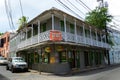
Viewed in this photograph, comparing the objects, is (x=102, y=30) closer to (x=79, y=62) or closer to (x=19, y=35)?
(x=79, y=62)

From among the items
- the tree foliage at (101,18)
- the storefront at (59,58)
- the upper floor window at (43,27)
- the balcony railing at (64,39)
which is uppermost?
the tree foliage at (101,18)

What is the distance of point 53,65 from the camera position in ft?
75.7

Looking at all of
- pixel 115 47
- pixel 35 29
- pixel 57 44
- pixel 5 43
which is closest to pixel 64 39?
pixel 57 44

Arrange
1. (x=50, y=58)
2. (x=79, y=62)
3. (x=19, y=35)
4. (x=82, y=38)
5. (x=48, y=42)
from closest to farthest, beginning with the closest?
(x=48, y=42), (x=50, y=58), (x=82, y=38), (x=79, y=62), (x=19, y=35)

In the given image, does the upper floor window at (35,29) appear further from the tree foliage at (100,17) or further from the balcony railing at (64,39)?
the tree foliage at (100,17)

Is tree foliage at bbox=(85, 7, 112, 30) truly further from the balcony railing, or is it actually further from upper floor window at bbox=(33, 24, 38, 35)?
upper floor window at bbox=(33, 24, 38, 35)

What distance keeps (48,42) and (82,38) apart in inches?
251

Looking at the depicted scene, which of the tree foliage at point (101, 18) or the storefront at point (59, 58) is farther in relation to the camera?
the tree foliage at point (101, 18)

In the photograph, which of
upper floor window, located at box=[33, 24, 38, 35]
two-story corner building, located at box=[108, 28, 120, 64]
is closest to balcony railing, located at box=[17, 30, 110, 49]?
upper floor window, located at box=[33, 24, 38, 35]

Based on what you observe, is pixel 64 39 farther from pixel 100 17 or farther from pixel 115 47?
pixel 115 47

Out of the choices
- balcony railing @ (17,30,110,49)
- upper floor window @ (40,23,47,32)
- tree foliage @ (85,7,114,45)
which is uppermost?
→ tree foliage @ (85,7,114,45)

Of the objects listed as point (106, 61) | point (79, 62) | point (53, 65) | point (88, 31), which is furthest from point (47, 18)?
point (106, 61)

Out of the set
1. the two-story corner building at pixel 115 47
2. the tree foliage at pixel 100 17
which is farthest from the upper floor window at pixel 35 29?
the two-story corner building at pixel 115 47

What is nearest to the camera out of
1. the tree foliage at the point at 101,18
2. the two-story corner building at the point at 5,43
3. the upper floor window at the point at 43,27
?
the upper floor window at the point at 43,27
